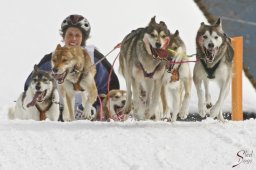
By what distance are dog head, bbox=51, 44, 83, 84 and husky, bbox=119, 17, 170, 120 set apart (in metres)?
0.53

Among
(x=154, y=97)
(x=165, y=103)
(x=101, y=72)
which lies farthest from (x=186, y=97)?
(x=101, y=72)

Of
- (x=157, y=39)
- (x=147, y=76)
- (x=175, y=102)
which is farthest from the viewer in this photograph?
(x=175, y=102)

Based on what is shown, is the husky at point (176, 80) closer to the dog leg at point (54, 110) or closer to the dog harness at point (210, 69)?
the dog harness at point (210, 69)

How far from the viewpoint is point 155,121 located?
7.56 metres

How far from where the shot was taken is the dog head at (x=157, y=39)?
6657mm

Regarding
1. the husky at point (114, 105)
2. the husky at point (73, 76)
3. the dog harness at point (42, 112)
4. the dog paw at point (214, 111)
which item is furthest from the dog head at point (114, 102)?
the dog paw at point (214, 111)

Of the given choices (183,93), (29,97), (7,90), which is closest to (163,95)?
(183,93)

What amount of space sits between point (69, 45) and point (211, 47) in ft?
4.61

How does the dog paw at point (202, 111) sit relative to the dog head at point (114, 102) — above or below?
below

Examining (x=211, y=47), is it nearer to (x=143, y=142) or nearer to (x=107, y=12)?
(x=143, y=142)

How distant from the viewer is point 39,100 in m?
7.28

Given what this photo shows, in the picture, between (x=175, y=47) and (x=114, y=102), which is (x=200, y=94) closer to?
(x=175, y=47)

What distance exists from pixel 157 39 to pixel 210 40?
529 millimetres

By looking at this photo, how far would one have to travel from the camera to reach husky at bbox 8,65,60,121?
719 cm
